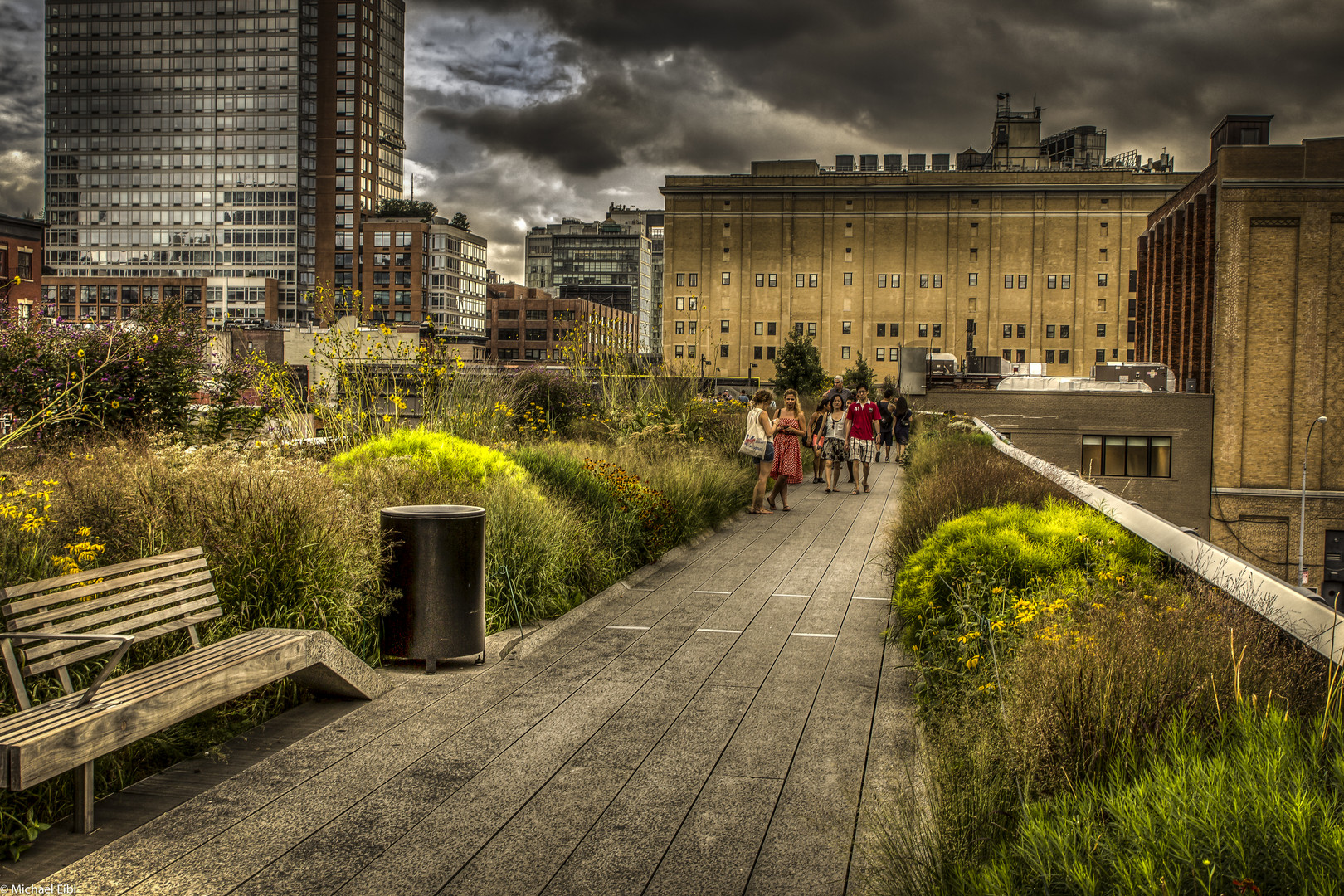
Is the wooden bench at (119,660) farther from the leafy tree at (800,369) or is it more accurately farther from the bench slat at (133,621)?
the leafy tree at (800,369)

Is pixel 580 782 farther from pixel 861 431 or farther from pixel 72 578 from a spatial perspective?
pixel 861 431

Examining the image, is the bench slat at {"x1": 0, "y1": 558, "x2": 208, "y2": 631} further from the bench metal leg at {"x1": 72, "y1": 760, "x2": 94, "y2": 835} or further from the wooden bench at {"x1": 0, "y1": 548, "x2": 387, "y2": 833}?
the bench metal leg at {"x1": 72, "y1": 760, "x2": 94, "y2": 835}

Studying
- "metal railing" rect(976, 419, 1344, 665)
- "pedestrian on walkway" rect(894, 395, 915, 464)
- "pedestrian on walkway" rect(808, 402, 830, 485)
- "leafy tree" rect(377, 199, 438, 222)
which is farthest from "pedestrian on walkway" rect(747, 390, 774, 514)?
"leafy tree" rect(377, 199, 438, 222)

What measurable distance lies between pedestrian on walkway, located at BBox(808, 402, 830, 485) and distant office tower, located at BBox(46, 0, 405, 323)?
130 meters

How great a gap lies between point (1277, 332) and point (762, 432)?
5833cm

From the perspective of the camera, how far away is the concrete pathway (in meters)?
3.56

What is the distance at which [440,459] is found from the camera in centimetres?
905

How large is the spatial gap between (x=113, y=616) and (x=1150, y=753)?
4278 millimetres

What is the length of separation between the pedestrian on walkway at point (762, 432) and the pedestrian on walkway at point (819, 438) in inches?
141

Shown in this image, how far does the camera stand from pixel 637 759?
4.70 metres

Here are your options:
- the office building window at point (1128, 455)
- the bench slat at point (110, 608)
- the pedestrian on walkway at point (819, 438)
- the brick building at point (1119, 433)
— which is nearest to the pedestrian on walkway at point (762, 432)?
the pedestrian on walkway at point (819, 438)

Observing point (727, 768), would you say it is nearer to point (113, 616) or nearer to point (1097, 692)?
point (1097, 692)

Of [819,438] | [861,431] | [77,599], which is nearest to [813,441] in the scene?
[819,438]

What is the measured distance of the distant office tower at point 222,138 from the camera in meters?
140
